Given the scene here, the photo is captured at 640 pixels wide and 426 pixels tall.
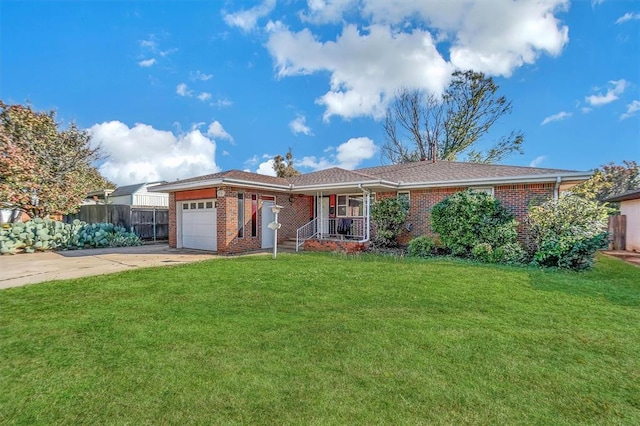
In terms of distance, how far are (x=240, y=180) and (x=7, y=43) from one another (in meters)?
9.69

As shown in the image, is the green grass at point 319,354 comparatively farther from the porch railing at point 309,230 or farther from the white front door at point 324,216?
the white front door at point 324,216

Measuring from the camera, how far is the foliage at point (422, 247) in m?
11.0

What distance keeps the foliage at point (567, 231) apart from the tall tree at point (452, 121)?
15318 millimetres

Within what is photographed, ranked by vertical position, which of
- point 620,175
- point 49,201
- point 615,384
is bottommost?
point 615,384

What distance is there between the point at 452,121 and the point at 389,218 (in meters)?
17.1

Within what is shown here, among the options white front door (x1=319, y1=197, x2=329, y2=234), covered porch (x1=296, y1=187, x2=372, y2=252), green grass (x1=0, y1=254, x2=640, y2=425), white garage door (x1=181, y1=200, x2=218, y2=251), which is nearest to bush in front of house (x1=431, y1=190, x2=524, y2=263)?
covered porch (x1=296, y1=187, x2=372, y2=252)

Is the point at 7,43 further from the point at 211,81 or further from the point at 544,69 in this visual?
the point at 544,69

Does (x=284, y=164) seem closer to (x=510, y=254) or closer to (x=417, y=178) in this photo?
(x=417, y=178)

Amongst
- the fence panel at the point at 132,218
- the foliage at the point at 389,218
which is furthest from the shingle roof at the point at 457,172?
the fence panel at the point at 132,218

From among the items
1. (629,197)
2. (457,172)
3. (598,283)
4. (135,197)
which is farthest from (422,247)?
(135,197)

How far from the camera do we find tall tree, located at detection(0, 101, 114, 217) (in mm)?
13156

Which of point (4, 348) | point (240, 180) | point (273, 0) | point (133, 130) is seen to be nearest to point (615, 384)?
point (4, 348)

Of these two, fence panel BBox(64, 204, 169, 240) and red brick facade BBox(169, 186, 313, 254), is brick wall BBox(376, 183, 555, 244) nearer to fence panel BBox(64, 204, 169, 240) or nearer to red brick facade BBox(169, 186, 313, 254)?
red brick facade BBox(169, 186, 313, 254)

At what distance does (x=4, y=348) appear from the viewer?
3.64 meters
